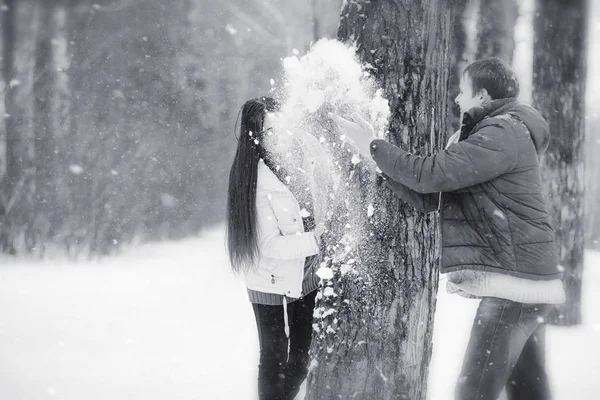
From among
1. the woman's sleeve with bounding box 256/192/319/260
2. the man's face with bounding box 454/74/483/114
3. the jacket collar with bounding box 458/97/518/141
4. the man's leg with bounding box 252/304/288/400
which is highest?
the man's face with bounding box 454/74/483/114

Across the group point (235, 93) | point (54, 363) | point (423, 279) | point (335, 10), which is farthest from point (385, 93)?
point (235, 93)

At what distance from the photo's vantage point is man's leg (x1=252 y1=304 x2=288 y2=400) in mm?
2719

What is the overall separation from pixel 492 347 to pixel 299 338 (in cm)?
108

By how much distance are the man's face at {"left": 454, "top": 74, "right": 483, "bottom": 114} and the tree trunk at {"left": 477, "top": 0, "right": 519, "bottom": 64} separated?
577 cm

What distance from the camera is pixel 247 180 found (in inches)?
105

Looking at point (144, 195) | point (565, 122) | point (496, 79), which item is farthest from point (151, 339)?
point (144, 195)

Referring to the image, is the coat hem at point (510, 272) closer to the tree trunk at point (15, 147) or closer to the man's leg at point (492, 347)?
the man's leg at point (492, 347)

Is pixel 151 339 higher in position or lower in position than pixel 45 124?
lower

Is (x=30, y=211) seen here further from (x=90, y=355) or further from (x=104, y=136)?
(x=90, y=355)

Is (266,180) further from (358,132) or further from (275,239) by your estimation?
(358,132)

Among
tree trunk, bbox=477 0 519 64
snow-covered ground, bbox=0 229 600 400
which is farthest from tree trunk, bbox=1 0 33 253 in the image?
tree trunk, bbox=477 0 519 64

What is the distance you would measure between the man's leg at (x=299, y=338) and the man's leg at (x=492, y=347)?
0.93 m

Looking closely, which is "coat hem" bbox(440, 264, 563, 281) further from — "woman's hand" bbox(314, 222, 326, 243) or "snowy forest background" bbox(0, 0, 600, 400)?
"snowy forest background" bbox(0, 0, 600, 400)

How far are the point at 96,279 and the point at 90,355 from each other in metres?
3.75
